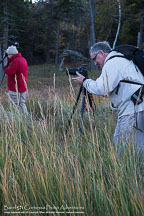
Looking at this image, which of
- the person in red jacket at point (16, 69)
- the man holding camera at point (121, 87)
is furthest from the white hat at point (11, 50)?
the man holding camera at point (121, 87)

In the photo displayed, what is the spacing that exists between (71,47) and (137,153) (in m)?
39.5

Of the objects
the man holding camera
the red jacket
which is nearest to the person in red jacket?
the red jacket

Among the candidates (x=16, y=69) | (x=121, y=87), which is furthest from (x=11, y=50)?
(x=121, y=87)

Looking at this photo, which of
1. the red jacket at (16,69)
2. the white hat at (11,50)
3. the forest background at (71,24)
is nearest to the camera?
the red jacket at (16,69)

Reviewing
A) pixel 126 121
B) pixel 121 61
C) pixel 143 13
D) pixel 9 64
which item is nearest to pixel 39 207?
pixel 126 121

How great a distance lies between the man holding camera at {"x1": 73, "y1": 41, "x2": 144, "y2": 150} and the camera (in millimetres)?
3248

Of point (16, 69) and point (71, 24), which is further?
point (71, 24)

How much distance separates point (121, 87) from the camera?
131 inches

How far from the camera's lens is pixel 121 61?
3.28 m

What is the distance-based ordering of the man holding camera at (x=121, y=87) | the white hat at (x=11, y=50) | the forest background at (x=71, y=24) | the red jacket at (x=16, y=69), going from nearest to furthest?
the man holding camera at (x=121, y=87) < the red jacket at (x=16, y=69) < the white hat at (x=11, y=50) < the forest background at (x=71, y=24)

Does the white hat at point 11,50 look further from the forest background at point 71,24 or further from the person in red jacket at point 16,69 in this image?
the forest background at point 71,24

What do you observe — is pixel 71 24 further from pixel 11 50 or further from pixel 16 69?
pixel 16 69

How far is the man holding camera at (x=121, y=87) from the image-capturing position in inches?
128

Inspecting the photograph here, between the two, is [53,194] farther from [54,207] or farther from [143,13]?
[143,13]
